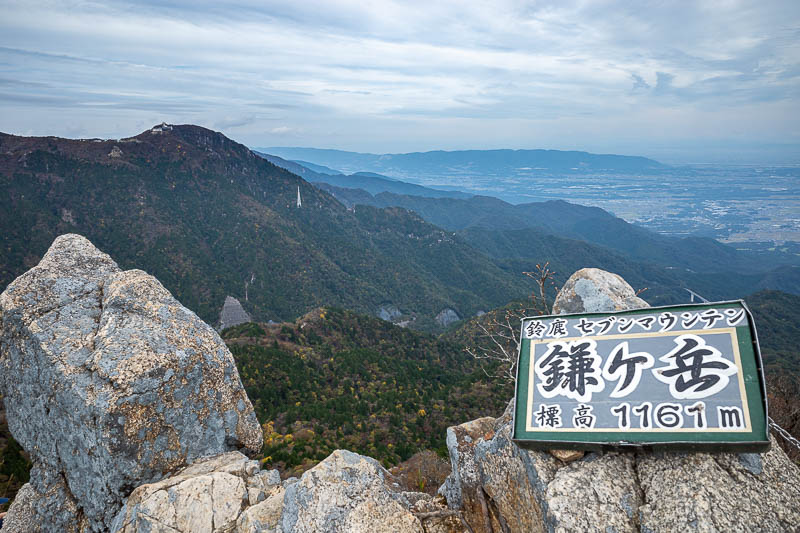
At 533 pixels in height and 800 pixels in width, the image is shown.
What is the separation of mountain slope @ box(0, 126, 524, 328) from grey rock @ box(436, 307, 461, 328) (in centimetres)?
151

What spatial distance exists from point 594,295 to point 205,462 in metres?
9.73

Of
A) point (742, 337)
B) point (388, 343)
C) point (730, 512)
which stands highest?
point (742, 337)

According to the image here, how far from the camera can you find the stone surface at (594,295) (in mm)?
10281

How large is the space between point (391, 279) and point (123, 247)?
195 feet

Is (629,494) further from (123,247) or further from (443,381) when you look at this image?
(123,247)

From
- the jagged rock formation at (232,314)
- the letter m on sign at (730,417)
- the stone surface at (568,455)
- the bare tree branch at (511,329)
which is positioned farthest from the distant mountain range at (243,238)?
the letter m on sign at (730,417)

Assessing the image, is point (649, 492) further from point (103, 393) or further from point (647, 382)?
point (103, 393)

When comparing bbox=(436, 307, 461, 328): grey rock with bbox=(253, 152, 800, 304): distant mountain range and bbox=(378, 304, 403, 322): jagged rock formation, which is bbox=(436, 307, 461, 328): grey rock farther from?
bbox=(253, 152, 800, 304): distant mountain range

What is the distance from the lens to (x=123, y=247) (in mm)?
85500

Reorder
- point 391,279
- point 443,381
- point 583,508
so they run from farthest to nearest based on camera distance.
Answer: point 391,279 < point 443,381 < point 583,508

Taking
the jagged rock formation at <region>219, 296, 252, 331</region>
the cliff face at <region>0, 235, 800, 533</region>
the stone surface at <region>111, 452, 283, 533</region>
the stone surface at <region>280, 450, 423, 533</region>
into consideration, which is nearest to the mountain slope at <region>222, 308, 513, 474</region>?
the stone surface at <region>111, 452, 283, 533</region>

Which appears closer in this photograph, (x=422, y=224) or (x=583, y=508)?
(x=583, y=508)

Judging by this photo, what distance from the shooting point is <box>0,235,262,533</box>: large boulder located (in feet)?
27.3

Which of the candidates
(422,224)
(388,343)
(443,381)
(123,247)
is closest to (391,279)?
(422,224)
